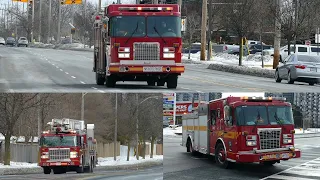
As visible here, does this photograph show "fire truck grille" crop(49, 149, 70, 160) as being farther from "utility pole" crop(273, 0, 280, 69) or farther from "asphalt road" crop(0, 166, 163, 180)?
"utility pole" crop(273, 0, 280, 69)

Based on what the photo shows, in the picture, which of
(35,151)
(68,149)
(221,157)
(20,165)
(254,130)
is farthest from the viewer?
(221,157)

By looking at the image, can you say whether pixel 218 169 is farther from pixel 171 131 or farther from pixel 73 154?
pixel 73 154

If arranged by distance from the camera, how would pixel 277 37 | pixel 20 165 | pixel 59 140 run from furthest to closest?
pixel 277 37
pixel 59 140
pixel 20 165

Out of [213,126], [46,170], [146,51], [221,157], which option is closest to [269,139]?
[221,157]

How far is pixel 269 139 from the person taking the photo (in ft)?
53.7

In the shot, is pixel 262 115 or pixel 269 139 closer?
pixel 269 139

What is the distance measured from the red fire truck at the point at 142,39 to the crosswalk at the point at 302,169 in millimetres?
5939

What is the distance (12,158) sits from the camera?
41.8 ft

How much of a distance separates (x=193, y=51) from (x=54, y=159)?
212 feet

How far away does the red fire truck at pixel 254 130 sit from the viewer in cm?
1620

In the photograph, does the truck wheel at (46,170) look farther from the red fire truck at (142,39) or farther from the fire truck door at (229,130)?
the red fire truck at (142,39)

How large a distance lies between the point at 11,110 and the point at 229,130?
611 cm

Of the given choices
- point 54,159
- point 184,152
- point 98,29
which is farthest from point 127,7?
point 54,159

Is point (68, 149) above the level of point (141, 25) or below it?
below
